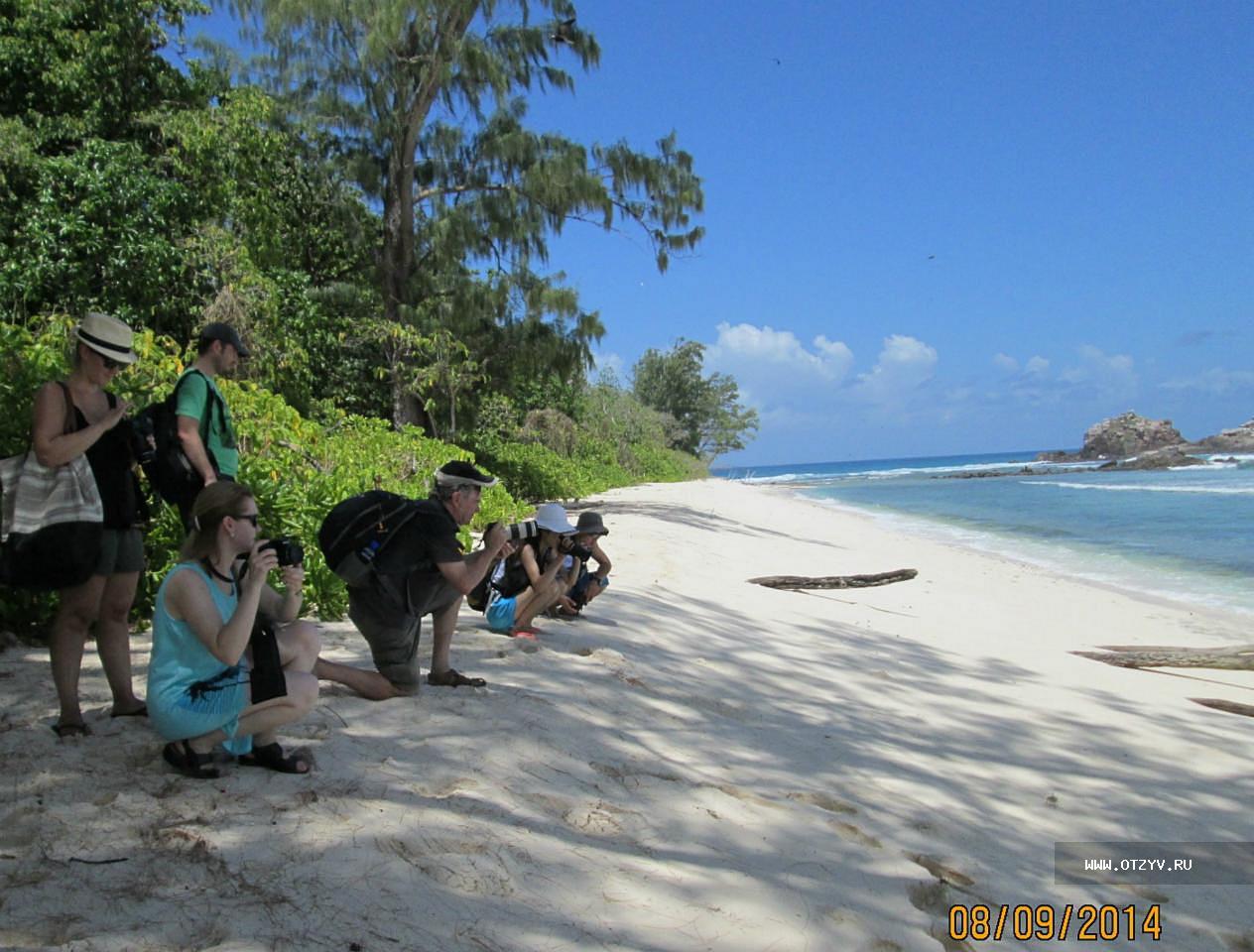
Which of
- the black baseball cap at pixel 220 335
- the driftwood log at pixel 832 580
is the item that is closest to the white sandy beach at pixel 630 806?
the black baseball cap at pixel 220 335

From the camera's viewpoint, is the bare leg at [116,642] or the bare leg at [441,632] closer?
the bare leg at [116,642]

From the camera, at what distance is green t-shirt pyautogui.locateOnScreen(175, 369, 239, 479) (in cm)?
385

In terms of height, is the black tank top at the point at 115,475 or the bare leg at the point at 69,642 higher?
the black tank top at the point at 115,475

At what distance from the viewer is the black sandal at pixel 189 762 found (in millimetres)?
2938

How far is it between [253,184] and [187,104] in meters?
1.57

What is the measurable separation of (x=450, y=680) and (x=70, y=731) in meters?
1.54

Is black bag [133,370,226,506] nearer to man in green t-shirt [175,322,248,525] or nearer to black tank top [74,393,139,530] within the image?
man in green t-shirt [175,322,248,525]

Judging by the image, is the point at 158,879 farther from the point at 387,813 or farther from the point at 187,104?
the point at 187,104

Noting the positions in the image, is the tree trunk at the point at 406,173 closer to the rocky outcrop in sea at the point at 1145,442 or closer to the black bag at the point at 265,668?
the black bag at the point at 265,668

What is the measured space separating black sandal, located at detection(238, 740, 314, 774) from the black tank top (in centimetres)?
106

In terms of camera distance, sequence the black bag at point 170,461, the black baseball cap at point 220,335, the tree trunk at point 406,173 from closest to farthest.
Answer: the black bag at point 170,461
the black baseball cap at point 220,335
the tree trunk at point 406,173

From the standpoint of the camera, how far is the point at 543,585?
5422 millimetres

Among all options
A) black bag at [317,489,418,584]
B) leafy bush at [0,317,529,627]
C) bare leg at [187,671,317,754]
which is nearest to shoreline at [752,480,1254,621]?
leafy bush at [0,317,529,627]
